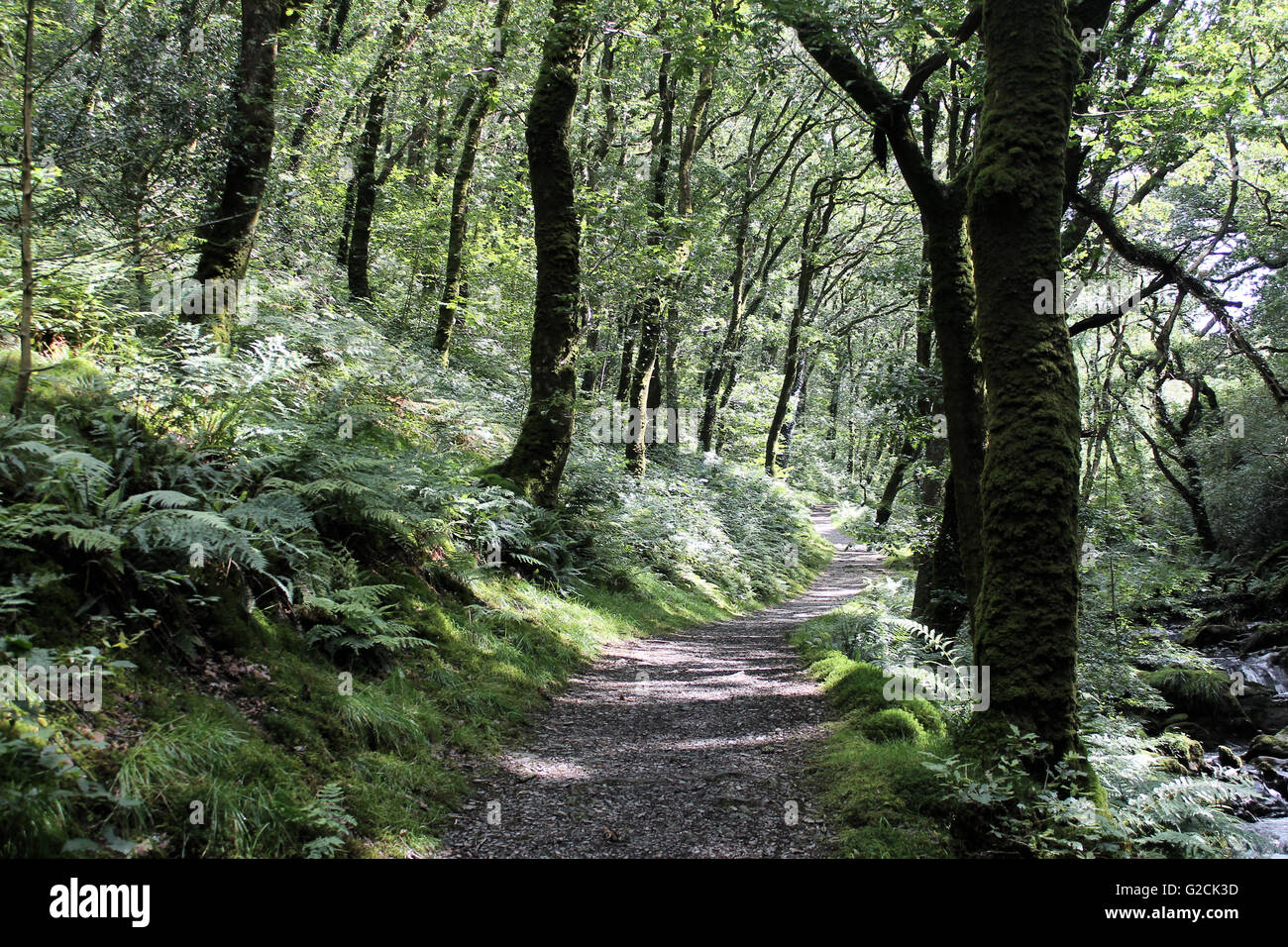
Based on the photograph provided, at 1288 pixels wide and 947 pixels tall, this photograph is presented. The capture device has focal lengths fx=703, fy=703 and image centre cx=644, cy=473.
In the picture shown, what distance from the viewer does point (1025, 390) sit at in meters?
4.66

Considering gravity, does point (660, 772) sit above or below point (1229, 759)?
above

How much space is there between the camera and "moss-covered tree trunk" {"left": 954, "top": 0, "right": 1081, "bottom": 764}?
14.3 ft

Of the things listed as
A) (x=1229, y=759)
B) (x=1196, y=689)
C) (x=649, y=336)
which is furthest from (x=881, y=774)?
(x=649, y=336)

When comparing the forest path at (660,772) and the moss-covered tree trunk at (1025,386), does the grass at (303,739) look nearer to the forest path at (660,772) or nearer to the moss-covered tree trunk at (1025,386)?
the forest path at (660,772)

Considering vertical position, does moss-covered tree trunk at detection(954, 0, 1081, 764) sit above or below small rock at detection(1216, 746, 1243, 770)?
above

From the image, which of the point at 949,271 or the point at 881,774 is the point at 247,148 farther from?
the point at 881,774

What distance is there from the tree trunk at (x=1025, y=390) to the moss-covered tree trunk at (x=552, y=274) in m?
5.94

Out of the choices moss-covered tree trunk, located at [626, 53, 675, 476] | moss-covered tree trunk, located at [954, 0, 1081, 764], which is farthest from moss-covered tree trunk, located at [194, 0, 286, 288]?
moss-covered tree trunk, located at [626, 53, 675, 476]

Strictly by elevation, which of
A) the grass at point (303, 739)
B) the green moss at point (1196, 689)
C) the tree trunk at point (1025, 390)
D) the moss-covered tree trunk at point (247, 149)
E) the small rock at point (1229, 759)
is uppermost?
the moss-covered tree trunk at point (247, 149)

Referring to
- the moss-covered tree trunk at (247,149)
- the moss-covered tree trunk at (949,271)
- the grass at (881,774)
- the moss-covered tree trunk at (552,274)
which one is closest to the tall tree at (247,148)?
the moss-covered tree trunk at (247,149)

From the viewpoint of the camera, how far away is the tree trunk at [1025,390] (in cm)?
436

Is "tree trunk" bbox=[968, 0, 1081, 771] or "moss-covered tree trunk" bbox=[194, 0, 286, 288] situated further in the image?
"moss-covered tree trunk" bbox=[194, 0, 286, 288]

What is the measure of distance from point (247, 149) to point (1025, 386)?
8130mm

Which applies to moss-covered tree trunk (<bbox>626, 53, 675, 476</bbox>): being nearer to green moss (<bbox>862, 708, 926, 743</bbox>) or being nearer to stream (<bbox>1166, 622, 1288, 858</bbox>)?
green moss (<bbox>862, 708, 926, 743</bbox>)
